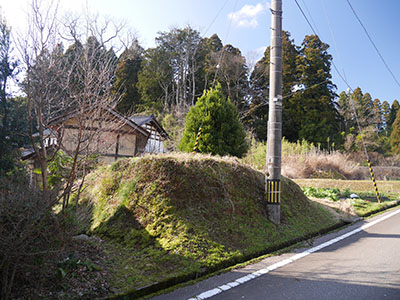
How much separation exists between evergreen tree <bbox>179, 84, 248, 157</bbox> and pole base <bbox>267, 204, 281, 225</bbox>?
470 centimetres

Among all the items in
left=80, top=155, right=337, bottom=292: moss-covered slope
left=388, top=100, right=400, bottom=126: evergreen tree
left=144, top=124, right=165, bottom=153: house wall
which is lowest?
left=80, top=155, right=337, bottom=292: moss-covered slope

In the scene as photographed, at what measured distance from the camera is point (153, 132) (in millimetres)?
20203

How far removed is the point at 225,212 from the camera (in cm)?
499

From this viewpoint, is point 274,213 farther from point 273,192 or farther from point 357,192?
point 357,192

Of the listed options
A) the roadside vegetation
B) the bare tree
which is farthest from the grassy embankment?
the bare tree

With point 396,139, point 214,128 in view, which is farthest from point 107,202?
point 396,139

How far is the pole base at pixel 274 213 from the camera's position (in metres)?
5.48

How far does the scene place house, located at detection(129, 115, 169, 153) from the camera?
62.1ft

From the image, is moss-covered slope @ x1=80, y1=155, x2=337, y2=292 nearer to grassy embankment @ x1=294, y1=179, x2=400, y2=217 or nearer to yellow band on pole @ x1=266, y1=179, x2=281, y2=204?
yellow band on pole @ x1=266, y1=179, x2=281, y2=204

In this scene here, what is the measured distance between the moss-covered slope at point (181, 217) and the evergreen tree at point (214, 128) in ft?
13.1

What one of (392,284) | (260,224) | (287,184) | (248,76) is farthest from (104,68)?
(248,76)

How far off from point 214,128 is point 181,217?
640 centimetres

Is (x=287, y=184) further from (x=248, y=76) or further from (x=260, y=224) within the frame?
(x=248, y=76)

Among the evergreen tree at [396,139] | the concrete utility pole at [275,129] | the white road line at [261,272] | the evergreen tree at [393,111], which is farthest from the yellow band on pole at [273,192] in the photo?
the evergreen tree at [393,111]
